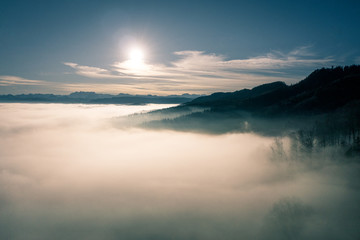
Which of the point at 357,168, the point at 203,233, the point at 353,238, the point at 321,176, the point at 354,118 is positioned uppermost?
the point at 354,118

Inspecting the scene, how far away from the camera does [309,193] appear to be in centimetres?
17412

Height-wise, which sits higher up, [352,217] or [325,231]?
[352,217]

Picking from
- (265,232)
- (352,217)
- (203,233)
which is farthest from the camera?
(203,233)

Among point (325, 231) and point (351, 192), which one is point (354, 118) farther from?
point (325, 231)

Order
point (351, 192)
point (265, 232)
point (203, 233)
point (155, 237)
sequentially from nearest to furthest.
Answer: point (351, 192) < point (265, 232) < point (155, 237) < point (203, 233)

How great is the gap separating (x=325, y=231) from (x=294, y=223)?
26594 millimetres

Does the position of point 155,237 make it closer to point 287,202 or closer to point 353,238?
point 287,202

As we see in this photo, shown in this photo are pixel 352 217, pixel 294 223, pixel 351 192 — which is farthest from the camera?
pixel 351 192

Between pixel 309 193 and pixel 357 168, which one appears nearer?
pixel 357 168

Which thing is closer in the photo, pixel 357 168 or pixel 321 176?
pixel 357 168

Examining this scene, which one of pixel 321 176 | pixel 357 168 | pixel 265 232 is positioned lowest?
pixel 265 232

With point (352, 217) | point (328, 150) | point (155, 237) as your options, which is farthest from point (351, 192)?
point (155, 237)

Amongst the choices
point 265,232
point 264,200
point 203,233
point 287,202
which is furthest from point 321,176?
point 203,233

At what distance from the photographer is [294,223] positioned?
14700 cm
